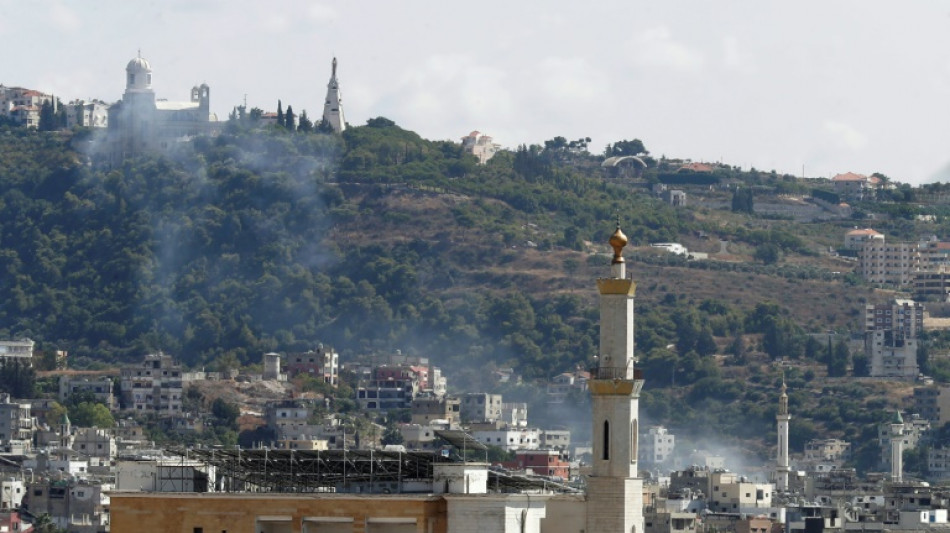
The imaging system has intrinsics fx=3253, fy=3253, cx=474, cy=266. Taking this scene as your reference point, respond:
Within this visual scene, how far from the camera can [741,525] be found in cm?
14662

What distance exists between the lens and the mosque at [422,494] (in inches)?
2039

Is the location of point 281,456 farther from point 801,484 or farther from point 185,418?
point 185,418

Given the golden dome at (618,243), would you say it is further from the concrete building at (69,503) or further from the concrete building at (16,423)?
the concrete building at (16,423)

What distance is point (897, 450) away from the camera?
609ft

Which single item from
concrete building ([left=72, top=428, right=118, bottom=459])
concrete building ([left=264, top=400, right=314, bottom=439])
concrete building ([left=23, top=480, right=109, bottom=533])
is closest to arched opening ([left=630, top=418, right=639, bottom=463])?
concrete building ([left=23, top=480, right=109, bottom=533])

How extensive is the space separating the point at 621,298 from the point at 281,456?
21.5ft

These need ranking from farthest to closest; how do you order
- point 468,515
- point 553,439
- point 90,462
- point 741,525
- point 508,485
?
point 553,439 → point 90,462 → point 741,525 → point 508,485 → point 468,515

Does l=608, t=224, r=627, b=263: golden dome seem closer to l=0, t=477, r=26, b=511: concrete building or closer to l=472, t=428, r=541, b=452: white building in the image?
l=0, t=477, r=26, b=511: concrete building

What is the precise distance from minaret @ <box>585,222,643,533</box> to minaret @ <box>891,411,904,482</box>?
389 ft

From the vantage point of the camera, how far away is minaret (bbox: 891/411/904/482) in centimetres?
17975

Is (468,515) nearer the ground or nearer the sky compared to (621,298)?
nearer the ground

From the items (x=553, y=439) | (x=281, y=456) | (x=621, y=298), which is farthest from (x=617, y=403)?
(x=553, y=439)

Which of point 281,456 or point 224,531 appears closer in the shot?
point 224,531

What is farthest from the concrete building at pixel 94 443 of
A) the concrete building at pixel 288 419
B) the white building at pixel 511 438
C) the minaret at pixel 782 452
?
the minaret at pixel 782 452
